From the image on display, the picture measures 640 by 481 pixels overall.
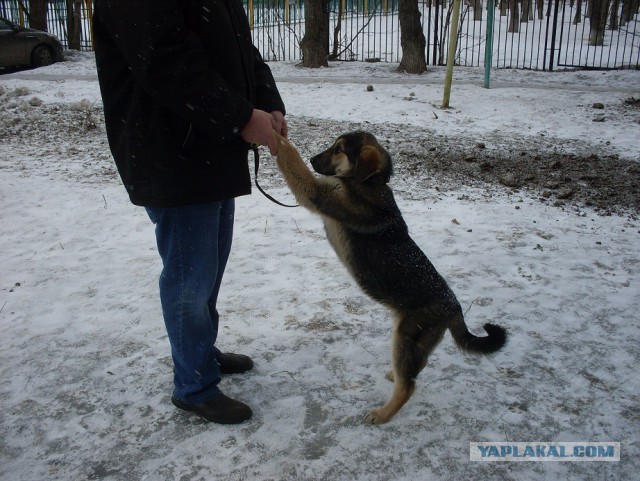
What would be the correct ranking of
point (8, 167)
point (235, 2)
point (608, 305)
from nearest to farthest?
point (235, 2) → point (608, 305) → point (8, 167)

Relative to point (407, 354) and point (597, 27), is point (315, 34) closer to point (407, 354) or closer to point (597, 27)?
point (597, 27)

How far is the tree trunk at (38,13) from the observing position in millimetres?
18375

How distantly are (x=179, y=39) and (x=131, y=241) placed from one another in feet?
10.9

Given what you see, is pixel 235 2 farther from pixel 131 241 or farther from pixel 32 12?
pixel 32 12

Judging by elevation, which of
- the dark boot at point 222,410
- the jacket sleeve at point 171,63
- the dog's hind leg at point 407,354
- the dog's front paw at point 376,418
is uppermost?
the jacket sleeve at point 171,63

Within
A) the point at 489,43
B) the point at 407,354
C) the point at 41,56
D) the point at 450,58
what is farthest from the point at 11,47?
the point at 407,354

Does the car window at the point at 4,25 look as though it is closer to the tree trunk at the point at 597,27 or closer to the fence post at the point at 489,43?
the fence post at the point at 489,43

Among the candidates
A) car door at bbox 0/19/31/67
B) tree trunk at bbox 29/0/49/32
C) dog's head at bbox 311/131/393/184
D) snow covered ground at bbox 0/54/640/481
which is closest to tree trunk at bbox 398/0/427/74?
snow covered ground at bbox 0/54/640/481

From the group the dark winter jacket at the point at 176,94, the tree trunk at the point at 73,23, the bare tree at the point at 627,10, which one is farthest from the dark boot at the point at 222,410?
the bare tree at the point at 627,10

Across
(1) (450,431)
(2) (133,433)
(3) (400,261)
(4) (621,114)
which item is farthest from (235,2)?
(4) (621,114)

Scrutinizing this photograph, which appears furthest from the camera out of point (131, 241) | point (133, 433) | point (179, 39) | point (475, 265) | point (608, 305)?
point (131, 241)

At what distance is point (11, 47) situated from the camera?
15258mm

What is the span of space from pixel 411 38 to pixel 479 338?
1212 cm

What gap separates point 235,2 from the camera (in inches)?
97.1
